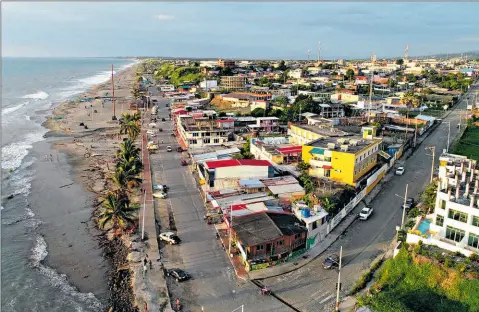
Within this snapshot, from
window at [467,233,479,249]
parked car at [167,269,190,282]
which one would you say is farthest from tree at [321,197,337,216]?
parked car at [167,269,190,282]

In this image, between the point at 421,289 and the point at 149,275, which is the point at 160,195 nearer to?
the point at 149,275

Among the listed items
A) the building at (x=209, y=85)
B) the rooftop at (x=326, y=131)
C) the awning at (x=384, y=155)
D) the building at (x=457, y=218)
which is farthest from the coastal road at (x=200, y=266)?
the building at (x=209, y=85)

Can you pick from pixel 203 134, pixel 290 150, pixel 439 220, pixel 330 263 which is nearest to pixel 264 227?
pixel 330 263

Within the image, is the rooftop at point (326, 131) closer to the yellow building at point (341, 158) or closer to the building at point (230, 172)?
the yellow building at point (341, 158)

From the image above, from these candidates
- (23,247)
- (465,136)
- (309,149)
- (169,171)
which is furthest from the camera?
(465,136)

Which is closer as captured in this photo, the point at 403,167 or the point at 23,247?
the point at 23,247

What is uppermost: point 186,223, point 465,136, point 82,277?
point 465,136

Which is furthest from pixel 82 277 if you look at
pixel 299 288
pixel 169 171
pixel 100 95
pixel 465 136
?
pixel 100 95

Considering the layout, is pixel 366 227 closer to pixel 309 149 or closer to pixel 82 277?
pixel 309 149
